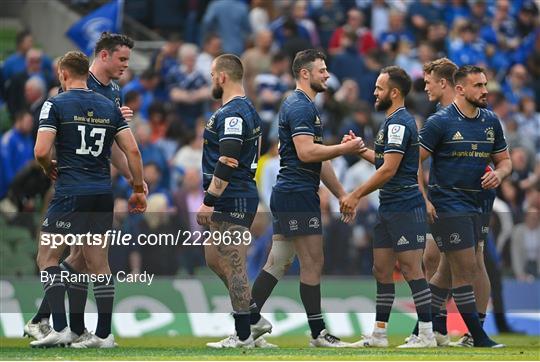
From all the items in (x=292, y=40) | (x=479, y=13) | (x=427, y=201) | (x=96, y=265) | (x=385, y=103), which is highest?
(x=479, y=13)

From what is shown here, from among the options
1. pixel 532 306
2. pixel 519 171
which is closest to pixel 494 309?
pixel 532 306

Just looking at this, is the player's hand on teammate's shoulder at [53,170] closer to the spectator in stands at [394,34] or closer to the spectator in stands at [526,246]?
the spectator in stands at [526,246]

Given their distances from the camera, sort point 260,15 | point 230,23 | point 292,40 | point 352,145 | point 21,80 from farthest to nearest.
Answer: point 260,15
point 230,23
point 292,40
point 21,80
point 352,145

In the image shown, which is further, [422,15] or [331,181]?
[422,15]

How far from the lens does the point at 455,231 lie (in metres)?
13.9

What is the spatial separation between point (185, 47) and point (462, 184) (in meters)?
8.50

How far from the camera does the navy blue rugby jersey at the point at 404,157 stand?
13.5 m

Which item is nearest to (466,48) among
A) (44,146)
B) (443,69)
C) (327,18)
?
(327,18)

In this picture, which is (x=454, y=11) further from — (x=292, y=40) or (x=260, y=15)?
(x=292, y=40)

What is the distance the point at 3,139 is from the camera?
19.5m

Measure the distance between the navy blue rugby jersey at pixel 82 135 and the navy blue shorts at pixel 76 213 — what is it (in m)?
0.07

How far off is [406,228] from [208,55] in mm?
8958

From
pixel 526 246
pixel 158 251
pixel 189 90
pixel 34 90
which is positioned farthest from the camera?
pixel 189 90

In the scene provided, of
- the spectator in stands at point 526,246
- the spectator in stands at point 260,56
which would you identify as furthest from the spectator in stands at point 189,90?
the spectator in stands at point 526,246
